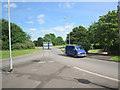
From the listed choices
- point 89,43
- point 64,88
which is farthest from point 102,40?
point 64,88

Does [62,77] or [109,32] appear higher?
[109,32]

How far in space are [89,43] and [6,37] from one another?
118 ft

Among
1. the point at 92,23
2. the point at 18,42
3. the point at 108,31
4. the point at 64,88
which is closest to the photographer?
the point at 64,88

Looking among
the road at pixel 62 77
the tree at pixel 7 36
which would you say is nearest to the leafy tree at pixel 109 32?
A: the road at pixel 62 77

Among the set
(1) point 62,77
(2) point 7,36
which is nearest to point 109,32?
(1) point 62,77

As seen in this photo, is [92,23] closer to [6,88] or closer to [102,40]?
[102,40]

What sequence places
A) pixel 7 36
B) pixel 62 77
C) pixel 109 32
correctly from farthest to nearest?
pixel 7 36 → pixel 109 32 → pixel 62 77

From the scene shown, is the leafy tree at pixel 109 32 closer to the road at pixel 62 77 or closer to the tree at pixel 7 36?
the road at pixel 62 77

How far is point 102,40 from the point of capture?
14.7m

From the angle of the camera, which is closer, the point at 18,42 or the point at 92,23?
the point at 92,23

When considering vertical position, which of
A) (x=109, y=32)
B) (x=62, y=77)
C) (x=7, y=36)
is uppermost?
(x=7, y=36)

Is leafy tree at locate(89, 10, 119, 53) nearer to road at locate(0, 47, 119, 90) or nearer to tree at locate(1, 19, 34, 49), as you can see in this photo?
road at locate(0, 47, 119, 90)

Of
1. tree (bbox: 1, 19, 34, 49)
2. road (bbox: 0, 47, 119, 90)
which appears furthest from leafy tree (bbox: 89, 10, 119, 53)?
tree (bbox: 1, 19, 34, 49)

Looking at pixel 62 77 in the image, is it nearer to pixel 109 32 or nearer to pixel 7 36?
pixel 109 32
